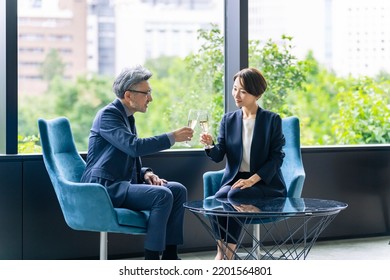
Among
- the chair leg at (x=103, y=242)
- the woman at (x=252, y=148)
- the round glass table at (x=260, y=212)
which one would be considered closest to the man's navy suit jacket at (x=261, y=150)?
the woman at (x=252, y=148)

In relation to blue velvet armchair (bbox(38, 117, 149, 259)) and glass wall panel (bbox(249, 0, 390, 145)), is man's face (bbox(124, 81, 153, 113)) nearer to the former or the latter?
blue velvet armchair (bbox(38, 117, 149, 259))

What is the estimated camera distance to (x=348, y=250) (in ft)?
18.2

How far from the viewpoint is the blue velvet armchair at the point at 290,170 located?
4855mm

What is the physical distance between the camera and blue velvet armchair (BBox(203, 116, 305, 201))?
4855mm

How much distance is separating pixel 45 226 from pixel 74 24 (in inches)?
56.2

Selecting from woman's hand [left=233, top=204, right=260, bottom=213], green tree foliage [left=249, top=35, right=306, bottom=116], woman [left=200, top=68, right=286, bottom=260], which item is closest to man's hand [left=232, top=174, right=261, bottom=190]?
woman [left=200, top=68, right=286, bottom=260]

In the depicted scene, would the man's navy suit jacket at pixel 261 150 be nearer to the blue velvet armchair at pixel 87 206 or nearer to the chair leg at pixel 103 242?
the blue velvet armchair at pixel 87 206

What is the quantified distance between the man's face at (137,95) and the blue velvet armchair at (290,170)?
0.76 m

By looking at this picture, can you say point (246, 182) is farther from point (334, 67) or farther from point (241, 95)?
point (334, 67)

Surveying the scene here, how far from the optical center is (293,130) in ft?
16.8

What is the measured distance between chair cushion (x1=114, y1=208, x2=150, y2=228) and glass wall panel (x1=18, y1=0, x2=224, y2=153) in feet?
3.76

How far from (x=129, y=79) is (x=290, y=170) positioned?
1.28 metres

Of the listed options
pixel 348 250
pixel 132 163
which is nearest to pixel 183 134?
pixel 132 163
